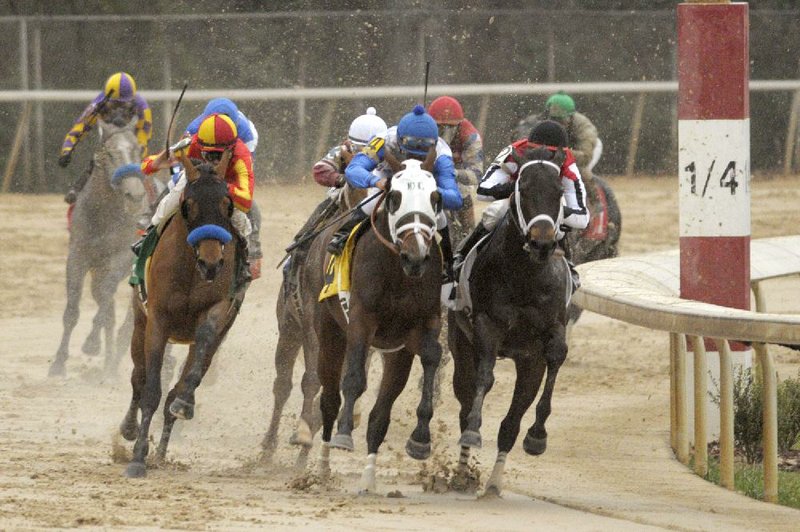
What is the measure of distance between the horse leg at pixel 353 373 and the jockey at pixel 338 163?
169 cm

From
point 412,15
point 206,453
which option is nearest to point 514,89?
point 412,15

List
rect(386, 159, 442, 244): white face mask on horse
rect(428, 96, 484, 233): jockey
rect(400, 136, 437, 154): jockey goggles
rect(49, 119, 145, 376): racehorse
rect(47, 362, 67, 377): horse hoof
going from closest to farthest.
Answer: rect(386, 159, 442, 244): white face mask on horse
rect(400, 136, 437, 154): jockey goggles
rect(428, 96, 484, 233): jockey
rect(47, 362, 67, 377): horse hoof
rect(49, 119, 145, 376): racehorse

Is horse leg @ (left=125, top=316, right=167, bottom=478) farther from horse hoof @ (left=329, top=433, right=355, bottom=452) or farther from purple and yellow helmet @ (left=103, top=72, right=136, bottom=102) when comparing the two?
purple and yellow helmet @ (left=103, top=72, right=136, bottom=102)

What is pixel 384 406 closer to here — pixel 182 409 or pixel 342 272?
pixel 342 272

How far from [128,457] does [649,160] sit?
14938 mm

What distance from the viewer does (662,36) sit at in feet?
76.7

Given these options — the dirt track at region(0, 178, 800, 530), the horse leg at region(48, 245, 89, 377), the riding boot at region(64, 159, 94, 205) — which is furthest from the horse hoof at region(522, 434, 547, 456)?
the riding boot at region(64, 159, 94, 205)

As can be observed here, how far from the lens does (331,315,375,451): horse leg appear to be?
806cm

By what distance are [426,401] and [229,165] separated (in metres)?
1.79

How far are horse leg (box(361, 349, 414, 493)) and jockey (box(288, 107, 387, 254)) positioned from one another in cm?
135

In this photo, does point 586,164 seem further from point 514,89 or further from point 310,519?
point 514,89

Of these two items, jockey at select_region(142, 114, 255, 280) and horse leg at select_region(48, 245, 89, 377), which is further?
horse leg at select_region(48, 245, 89, 377)

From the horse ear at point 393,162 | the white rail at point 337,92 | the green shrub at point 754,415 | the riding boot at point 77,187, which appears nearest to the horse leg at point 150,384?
the horse ear at point 393,162

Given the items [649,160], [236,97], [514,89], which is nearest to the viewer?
[236,97]
